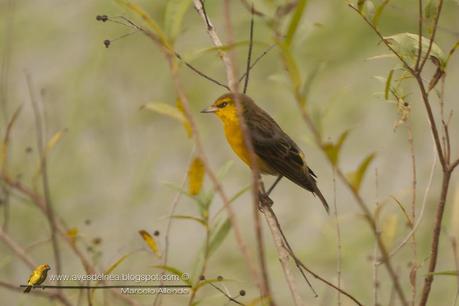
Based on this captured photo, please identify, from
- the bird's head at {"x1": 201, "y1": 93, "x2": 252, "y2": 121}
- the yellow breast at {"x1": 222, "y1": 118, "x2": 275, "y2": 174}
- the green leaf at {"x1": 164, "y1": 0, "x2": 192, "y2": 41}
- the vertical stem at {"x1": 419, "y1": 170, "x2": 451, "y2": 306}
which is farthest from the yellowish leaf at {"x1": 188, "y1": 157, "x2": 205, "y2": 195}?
the bird's head at {"x1": 201, "y1": 93, "x2": 252, "y2": 121}

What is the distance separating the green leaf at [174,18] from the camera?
1.47 meters

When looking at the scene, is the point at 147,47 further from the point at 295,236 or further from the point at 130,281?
the point at 130,281

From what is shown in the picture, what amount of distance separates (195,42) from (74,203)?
3.51 ft

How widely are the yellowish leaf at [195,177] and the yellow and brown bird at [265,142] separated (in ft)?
5.34

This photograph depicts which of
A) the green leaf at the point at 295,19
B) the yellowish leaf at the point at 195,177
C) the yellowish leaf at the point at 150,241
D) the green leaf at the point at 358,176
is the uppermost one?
the green leaf at the point at 295,19

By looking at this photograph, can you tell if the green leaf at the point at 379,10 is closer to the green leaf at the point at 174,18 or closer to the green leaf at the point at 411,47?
the green leaf at the point at 411,47

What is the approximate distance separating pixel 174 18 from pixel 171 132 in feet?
9.61

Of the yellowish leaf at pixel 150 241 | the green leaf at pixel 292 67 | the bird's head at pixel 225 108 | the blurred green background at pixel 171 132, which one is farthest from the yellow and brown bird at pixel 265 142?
the green leaf at pixel 292 67

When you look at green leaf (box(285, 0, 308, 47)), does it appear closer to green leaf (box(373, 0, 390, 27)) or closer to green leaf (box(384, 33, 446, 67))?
green leaf (box(373, 0, 390, 27))

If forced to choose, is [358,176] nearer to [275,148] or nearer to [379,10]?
[379,10]

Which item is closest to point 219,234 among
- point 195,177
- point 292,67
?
point 195,177

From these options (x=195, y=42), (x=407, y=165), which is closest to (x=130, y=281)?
(x=195, y=42)

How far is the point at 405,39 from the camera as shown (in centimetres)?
175

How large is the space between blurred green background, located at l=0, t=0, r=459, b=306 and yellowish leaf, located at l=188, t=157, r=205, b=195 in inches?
64.5
